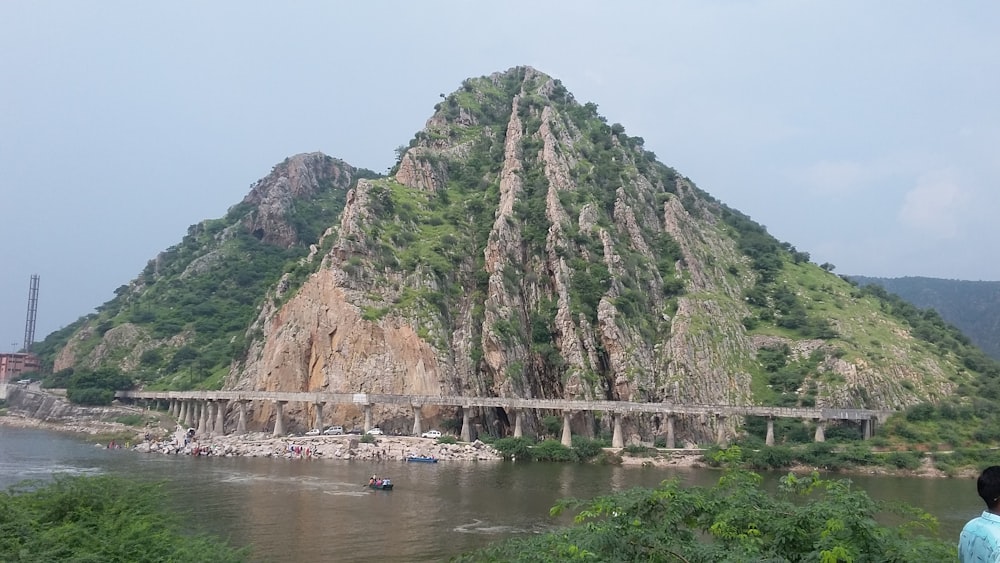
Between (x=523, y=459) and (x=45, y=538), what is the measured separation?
5608 cm

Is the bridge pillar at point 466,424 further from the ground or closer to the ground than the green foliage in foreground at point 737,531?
closer to the ground

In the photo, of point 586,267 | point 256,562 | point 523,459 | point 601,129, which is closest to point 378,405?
point 523,459

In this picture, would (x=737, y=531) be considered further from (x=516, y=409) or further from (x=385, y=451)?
(x=516, y=409)

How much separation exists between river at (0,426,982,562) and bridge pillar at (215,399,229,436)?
16909 millimetres

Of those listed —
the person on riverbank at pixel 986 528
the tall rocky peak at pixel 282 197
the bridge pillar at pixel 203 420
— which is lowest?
the bridge pillar at pixel 203 420

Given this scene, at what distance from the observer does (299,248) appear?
166750mm

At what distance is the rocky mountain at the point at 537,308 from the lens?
292ft

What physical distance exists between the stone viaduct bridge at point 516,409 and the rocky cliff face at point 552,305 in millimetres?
4492

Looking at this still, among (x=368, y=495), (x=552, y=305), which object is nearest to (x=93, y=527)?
(x=368, y=495)

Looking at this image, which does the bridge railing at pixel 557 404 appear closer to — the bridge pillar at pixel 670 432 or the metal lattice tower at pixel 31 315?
the bridge pillar at pixel 670 432

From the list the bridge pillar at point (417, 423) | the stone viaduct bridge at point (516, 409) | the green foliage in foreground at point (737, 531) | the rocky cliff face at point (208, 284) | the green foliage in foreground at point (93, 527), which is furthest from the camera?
the rocky cliff face at point (208, 284)

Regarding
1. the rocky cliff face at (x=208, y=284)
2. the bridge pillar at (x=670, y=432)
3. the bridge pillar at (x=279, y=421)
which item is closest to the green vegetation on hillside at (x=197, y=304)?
the rocky cliff face at (x=208, y=284)

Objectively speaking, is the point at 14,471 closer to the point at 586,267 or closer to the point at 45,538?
the point at 45,538

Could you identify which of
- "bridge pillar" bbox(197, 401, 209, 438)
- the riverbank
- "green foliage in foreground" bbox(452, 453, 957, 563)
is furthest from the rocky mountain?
"green foliage in foreground" bbox(452, 453, 957, 563)
